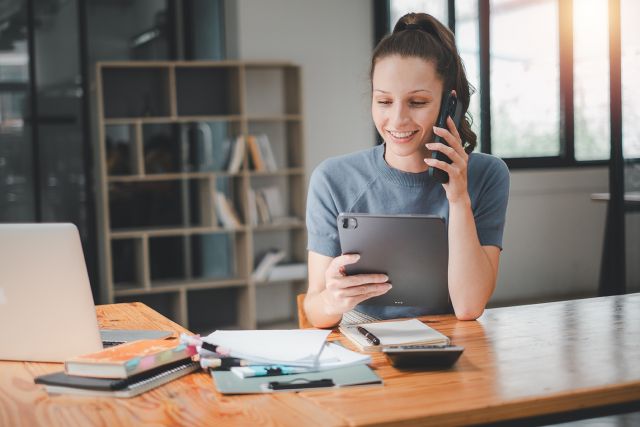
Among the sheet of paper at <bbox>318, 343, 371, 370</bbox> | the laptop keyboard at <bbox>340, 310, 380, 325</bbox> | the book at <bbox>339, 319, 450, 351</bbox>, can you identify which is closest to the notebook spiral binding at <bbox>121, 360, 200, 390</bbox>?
the sheet of paper at <bbox>318, 343, 371, 370</bbox>

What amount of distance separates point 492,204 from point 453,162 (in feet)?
0.89

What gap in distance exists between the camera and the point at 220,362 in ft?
5.03

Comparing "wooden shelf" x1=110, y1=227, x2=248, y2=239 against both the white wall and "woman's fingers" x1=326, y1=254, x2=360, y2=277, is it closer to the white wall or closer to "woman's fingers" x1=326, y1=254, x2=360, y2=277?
the white wall

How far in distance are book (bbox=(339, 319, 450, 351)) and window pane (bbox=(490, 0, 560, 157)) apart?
4290mm

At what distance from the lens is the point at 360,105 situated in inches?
220

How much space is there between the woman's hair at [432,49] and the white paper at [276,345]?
2.59ft

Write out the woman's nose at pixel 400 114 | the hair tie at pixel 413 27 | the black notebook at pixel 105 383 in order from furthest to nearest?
the hair tie at pixel 413 27, the woman's nose at pixel 400 114, the black notebook at pixel 105 383

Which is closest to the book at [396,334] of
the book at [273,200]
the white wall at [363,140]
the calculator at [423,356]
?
the calculator at [423,356]

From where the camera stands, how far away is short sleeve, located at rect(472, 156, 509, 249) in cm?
213

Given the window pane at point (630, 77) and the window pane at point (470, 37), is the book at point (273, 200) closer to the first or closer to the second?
the window pane at point (470, 37)

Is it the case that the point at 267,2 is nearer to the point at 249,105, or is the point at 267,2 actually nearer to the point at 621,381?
the point at 249,105

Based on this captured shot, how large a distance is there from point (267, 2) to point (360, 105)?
0.96 m

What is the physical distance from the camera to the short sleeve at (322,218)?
2135 mm

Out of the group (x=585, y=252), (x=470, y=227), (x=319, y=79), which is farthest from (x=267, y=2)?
(x=470, y=227)
